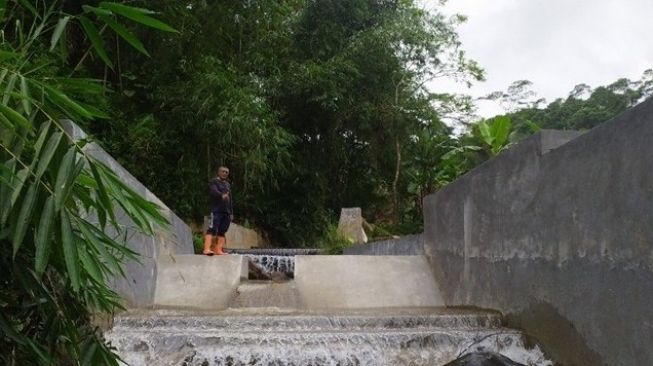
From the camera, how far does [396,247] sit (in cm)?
1004

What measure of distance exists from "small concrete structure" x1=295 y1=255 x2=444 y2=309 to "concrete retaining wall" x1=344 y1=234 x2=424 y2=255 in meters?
1.34

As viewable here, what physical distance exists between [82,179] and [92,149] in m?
2.40

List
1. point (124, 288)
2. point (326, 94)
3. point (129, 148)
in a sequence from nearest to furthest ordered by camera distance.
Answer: point (124, 288) → point (129, 148) → point (326, 94)

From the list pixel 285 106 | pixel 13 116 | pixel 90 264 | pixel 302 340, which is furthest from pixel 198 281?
pixel 285 106

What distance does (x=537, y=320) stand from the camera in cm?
455

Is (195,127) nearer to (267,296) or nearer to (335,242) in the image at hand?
(335,242)

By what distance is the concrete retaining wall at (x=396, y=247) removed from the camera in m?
8.94

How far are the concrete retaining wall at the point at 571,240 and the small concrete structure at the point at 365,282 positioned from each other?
29.9 inches

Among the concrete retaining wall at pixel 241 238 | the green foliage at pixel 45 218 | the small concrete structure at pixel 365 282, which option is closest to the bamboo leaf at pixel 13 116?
the green foliage at pixel 45 218

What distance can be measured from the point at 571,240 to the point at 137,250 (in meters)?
3.99

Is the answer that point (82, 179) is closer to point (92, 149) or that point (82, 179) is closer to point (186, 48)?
point (92, 149)

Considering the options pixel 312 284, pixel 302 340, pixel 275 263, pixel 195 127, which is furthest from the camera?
pixel 195 127

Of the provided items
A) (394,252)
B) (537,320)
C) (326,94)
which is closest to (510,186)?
(537,320)

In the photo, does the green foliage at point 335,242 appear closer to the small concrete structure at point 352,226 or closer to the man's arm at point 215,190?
the small concrete structure at point 352,226
